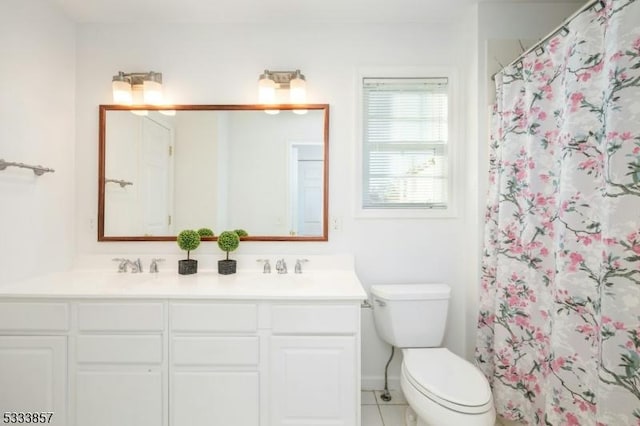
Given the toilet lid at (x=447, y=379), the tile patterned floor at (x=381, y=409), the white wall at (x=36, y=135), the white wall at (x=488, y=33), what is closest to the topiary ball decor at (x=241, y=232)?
the white wall at (x=36, y=135)

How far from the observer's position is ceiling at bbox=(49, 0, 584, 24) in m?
1.87

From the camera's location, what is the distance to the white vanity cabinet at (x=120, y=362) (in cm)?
154

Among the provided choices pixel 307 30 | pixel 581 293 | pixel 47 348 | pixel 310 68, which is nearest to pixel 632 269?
pixel 581 293

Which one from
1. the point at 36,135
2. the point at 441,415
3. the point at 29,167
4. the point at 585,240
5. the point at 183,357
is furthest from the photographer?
the point at 36,135

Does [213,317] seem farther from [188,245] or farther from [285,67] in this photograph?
[285,67]

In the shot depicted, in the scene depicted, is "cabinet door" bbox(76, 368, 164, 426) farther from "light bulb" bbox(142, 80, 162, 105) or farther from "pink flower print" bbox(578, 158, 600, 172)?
"pink flower print" bbox(578, 158, 600, 172)

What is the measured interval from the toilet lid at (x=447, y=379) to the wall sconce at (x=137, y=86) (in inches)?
85.8

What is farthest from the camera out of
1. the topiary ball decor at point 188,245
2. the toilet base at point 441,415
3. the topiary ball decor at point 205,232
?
the topiary ball decor at point 205,232

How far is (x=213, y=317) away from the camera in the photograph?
1535 mm

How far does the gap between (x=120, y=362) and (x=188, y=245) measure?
682mm

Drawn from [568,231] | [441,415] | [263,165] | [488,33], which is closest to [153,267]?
[263,165]

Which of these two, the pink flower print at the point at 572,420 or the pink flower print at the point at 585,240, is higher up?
the pink flower print at the point at 585,240

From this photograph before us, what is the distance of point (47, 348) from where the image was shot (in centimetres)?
154

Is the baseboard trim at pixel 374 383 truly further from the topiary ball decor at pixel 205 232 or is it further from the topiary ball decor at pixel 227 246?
the topiary ball decor at pixel 205 232
